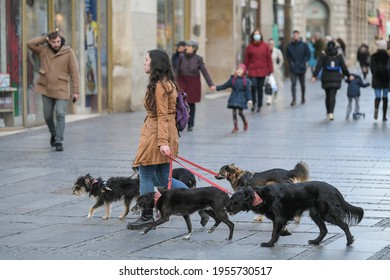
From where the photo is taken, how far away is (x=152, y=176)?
10.3 meters

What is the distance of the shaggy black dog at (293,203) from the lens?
30.3ft

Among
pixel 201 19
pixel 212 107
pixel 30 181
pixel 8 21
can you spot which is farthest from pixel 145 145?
pixel 201 19

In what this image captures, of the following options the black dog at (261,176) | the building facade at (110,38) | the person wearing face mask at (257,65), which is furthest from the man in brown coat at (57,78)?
the person wearing face mask at (257,65)

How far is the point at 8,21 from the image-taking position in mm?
20625

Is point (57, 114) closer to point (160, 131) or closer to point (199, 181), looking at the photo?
point (199, 181)

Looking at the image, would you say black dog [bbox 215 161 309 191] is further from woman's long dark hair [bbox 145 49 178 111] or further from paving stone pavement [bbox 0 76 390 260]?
woman's long dark hair [bbox 145 49 178 111]

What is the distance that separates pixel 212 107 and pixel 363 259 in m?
19.8

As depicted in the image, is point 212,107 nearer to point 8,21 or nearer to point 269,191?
point 8,21

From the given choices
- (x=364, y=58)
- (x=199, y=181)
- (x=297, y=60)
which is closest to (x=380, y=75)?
(x=297, y=60)

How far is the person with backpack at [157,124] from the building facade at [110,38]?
10.8 meters

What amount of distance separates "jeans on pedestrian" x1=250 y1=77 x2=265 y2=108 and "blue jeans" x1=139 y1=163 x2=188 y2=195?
1589 cm

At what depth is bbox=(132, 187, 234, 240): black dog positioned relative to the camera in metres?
9.58

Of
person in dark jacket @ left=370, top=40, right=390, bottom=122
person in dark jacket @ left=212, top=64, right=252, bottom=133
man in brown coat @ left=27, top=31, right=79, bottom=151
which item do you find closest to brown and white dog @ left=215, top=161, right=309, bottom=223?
man in brown coat @ left=27, top=31, right=79, bottom=151

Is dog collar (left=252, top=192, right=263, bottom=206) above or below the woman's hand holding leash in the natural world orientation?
below
